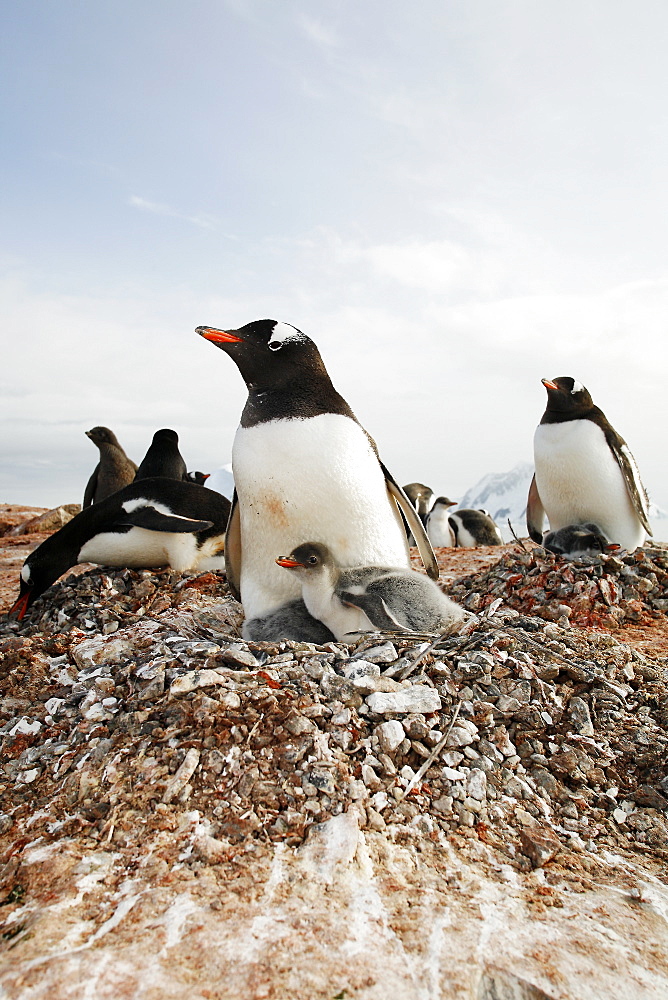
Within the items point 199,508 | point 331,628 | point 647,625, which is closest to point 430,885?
point 331,628

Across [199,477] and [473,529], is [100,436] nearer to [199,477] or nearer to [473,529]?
[199,477]

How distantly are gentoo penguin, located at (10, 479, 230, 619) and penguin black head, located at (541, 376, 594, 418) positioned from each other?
3520mm

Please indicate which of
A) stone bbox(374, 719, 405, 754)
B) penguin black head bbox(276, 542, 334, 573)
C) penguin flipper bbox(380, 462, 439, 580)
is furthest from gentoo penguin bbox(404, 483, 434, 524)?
stone bbox(374, 719, 405, 754)

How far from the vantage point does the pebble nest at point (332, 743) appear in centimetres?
196

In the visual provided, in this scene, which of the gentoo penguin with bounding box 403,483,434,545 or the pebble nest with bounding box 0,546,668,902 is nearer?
the pebble nest with bounding box 0,546,668,902

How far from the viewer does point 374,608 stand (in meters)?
3.28

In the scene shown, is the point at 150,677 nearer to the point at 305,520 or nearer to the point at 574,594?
the point at 305,520

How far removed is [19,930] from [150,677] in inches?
41.9

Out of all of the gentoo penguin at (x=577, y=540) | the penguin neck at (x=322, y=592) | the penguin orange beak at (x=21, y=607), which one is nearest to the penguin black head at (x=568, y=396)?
the gentoo penguin at (x=577, y=540)

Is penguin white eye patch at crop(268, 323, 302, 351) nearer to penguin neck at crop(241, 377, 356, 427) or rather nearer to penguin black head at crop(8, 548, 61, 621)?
penguin neck at crop(241, 377, 356, 427)

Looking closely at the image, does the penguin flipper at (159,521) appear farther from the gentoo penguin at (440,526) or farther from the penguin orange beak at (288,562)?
the gentoo penguin at (440,526)

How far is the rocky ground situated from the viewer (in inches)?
56.8

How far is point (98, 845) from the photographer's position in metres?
1.83

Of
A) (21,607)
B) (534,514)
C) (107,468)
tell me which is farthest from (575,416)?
(107,468)
